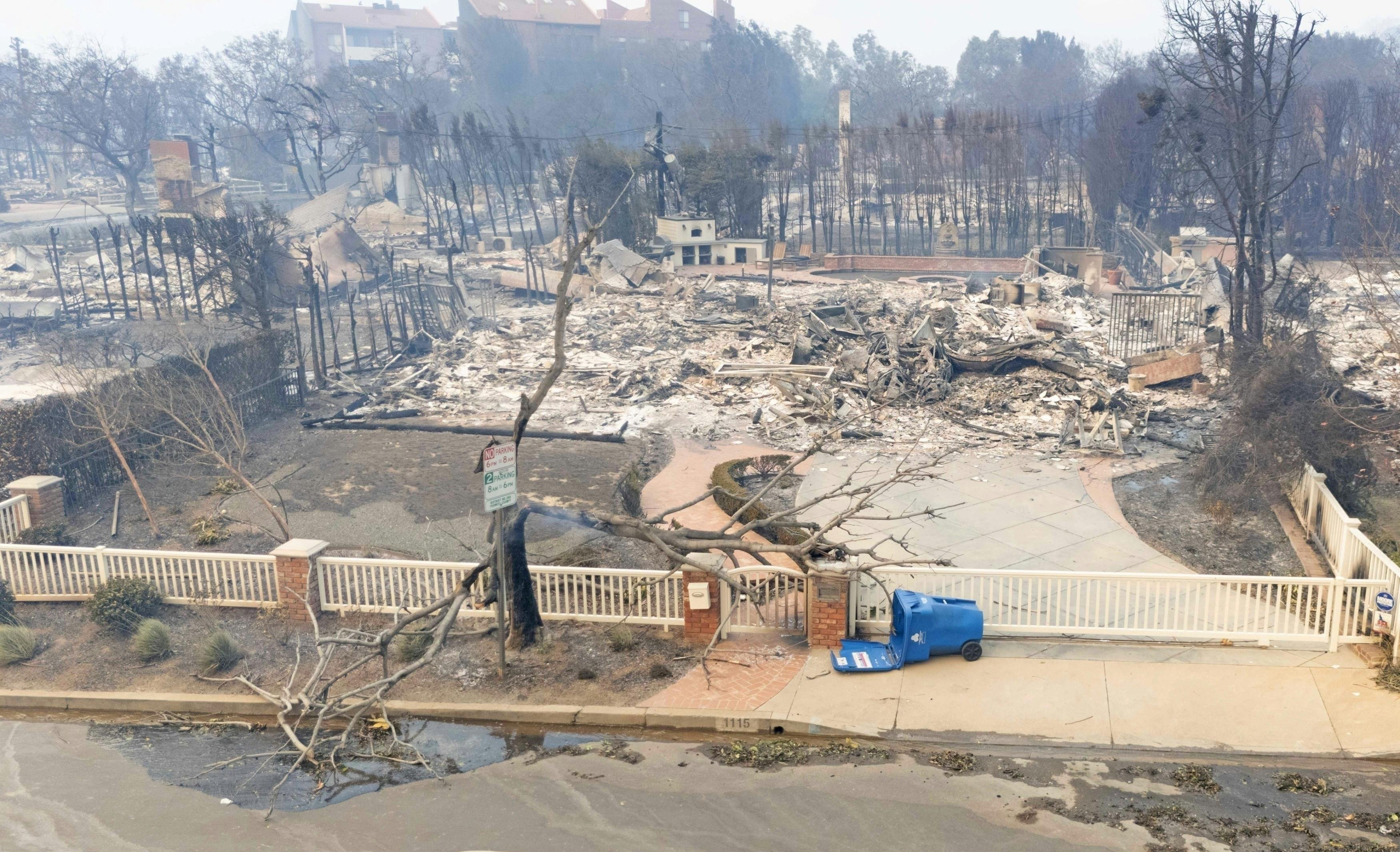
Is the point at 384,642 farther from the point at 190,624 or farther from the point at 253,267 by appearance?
the point at 253,267

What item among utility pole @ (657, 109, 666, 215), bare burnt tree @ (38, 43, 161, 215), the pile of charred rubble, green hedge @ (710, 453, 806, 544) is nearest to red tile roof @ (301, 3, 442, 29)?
bare burnt tree @ (38, 43, 161, 215)

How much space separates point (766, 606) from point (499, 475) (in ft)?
10.2

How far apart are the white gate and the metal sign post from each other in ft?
6.95

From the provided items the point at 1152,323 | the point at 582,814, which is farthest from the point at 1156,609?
the point at 1152,323

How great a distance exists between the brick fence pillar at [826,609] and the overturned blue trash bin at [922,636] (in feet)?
0.95

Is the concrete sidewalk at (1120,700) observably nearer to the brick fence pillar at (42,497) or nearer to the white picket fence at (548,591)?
the white picket fence at (548,591)

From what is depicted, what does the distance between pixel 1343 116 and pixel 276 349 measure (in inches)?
2046

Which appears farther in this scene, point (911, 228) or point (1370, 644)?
point (911, 228)

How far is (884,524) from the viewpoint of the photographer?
14320 millimetres

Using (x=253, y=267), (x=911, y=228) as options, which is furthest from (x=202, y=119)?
(x=253, y=267)

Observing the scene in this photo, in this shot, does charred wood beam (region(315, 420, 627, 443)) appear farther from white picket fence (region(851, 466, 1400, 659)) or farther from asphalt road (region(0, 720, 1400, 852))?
asphalt road (region(0, 720, 1400, 852))

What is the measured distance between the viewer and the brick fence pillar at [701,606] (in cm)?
1036

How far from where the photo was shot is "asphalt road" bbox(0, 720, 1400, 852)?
287 inches

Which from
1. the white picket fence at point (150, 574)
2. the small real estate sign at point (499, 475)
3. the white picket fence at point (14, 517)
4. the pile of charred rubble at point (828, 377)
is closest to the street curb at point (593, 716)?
the white picket fence at point (150, 574)
